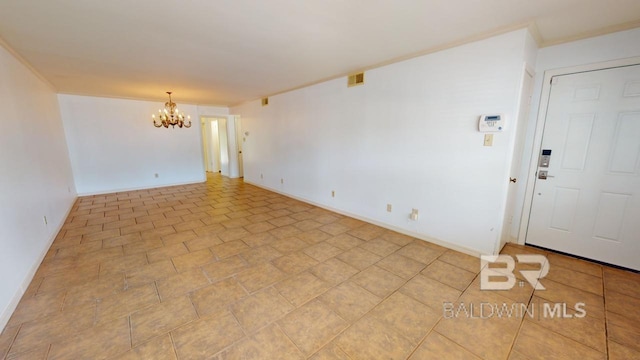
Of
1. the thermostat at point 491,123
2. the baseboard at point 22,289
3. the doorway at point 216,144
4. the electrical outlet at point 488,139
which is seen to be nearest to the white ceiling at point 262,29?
the thermostat at point 491,123

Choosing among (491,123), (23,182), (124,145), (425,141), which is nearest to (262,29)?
(425,141)

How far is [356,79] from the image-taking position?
3.87 meters

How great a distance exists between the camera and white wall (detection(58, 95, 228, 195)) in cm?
564

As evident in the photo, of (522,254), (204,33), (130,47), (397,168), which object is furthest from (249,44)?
(522,254)

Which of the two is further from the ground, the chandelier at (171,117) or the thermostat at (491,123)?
the chandelier at (171,117)

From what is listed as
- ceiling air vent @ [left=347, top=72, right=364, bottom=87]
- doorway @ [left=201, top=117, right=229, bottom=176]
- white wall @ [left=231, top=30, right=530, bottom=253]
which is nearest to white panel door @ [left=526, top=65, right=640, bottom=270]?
white wall @ [left=231, top=30, right=530, bottom=253]

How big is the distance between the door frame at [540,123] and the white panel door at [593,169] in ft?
0.14

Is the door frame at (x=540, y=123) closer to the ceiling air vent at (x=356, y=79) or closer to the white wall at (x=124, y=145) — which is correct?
the ceiling air vent at (x=356, y=79)

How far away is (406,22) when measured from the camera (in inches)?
88.9

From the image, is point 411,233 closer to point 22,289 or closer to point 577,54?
point 577,54

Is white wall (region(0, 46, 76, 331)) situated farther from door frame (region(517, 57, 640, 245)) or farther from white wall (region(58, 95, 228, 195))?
door frame (region(517, 57, 640, 245))

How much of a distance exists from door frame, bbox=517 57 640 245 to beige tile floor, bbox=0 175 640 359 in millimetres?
380

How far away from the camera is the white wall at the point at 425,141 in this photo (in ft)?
8.50

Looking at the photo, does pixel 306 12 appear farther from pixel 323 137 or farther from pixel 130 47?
pixel 323 137
